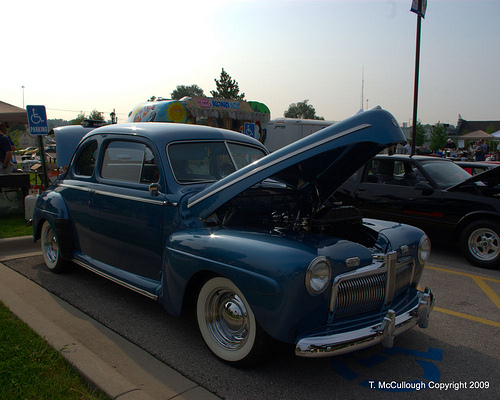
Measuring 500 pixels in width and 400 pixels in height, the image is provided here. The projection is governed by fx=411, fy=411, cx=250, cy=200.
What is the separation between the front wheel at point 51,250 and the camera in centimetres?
501

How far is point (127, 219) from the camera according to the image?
12.8ft

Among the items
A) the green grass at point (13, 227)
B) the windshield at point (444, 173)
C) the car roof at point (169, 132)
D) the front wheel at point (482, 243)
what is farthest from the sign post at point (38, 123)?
the front wheel at point (482, 243)

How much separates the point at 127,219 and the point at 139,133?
86 cm

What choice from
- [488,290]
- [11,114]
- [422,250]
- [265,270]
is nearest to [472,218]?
[488,290]

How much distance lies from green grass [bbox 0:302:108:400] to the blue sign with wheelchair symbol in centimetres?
644

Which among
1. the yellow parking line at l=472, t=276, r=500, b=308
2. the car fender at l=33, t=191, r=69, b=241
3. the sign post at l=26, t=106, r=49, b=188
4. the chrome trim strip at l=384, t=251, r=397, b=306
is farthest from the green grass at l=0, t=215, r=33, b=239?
the yellow parking line at l=472, t=276, r=500, b=308

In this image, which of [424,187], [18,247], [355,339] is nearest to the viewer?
[355,339]

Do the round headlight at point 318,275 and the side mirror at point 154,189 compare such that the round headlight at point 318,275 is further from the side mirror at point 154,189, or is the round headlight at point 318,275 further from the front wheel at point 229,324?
the side mirror at point 154,189

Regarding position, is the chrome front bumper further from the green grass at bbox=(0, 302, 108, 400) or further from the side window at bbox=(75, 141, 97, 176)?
the side window at bbox=(75, 141, 97, 176)

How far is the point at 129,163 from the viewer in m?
4.17

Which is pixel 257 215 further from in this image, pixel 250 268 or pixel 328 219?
pixel 250 268

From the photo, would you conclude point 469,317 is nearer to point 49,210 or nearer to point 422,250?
point 422,250

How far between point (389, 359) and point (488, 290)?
8.51ft

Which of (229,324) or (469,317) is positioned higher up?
(229,324)
